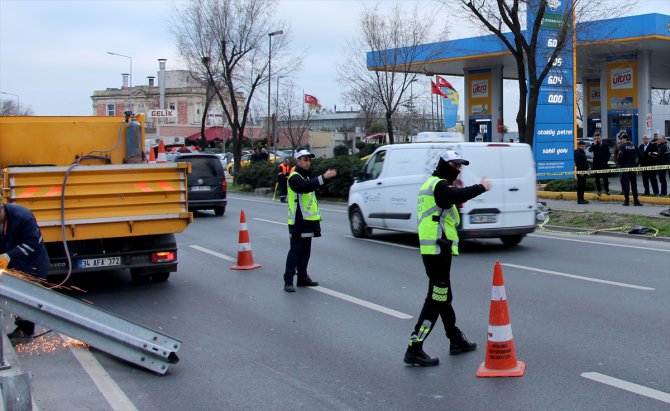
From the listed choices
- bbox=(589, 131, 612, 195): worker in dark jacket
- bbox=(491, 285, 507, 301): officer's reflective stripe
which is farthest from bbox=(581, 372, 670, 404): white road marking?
bbox=(589, 131, 612, 195): worker in dark jacket

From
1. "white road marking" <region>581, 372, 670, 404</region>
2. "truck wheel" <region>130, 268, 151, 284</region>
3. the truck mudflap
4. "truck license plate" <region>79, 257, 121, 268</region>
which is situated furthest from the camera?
"truck wheel" <region>130, 268, 151, 284</region>

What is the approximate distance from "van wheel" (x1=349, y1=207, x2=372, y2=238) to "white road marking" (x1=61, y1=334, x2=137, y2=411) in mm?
8685

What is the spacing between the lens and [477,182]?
1242 cm

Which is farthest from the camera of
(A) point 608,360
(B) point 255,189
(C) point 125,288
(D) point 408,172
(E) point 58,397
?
(B) point 255,189

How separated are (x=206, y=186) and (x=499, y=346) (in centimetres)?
1585

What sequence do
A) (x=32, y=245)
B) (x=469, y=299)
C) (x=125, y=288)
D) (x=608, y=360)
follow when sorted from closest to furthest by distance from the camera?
1. (x=608, y=360)
2. (x=32, y=245)
3. (x=469, y=299)
4. (x=125, y=288)

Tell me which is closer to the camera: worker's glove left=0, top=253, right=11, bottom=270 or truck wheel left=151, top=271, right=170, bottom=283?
worker's glove left=0, top=253, right=11, bottom=270

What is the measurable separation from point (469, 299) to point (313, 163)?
18471 mm

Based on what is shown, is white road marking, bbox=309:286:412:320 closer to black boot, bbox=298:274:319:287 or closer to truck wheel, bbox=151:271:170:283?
black boot, bbox=298:274:319:287

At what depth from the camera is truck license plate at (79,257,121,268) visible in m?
9.30

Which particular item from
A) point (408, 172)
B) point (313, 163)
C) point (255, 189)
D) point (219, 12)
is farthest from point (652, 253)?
point (219, 12)

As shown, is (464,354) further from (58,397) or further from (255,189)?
(255,189)

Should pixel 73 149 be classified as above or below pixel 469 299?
above

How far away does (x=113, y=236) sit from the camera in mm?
9328
